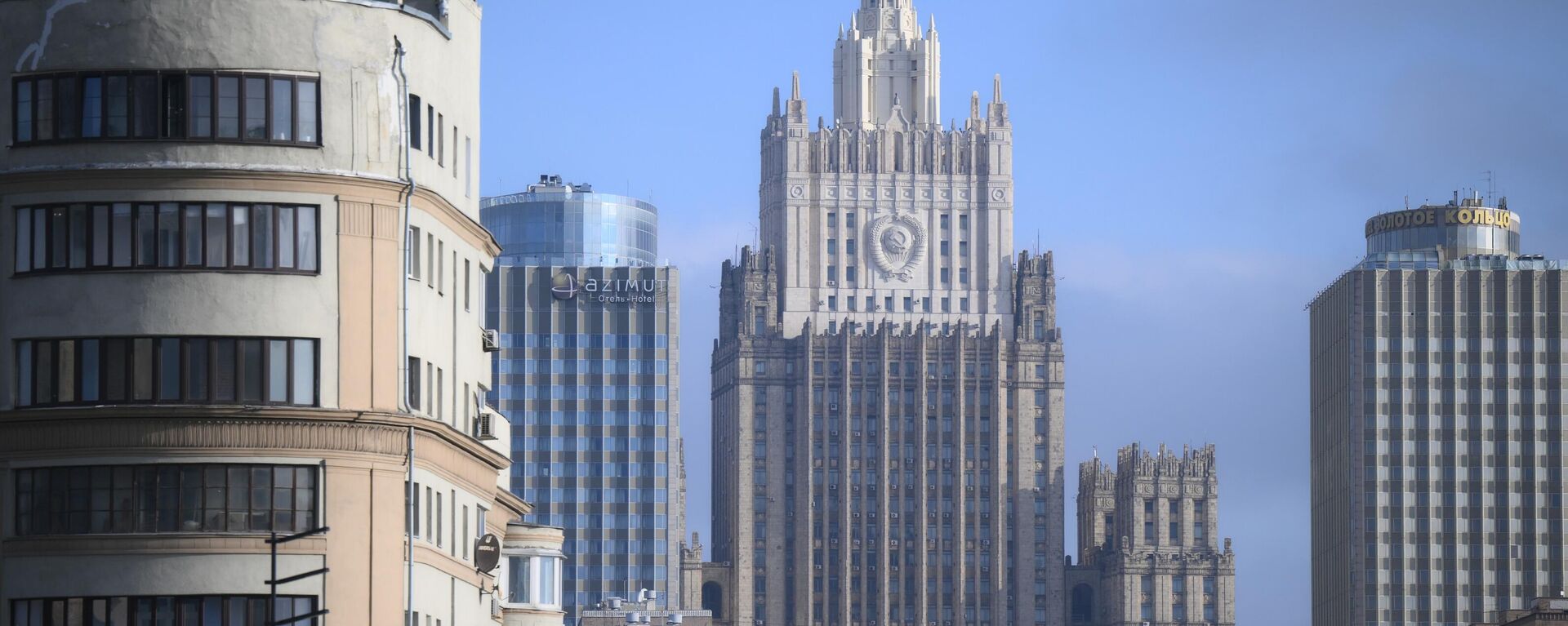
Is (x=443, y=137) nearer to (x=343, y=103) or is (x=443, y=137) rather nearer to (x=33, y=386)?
(x=343, y=103)

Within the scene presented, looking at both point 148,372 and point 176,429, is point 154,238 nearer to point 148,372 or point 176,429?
point 148,372

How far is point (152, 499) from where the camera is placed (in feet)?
208

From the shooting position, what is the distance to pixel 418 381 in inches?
2672

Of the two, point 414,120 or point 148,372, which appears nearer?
point 148,372

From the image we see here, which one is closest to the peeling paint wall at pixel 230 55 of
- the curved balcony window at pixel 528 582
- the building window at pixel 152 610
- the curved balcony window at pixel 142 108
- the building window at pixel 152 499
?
the curved balcony window at pixel 142 108

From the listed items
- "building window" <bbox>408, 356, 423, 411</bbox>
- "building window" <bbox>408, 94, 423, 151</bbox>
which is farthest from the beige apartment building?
"building window" <bbox>408, 94, 423, 151</bbox>

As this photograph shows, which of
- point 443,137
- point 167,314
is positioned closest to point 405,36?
point 443,137

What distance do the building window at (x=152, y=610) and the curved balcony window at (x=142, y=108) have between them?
9296 millimetres

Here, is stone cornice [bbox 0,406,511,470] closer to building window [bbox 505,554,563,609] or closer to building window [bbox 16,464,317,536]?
building window [bbox 16,464,317,536]

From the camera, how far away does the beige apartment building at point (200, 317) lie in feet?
208

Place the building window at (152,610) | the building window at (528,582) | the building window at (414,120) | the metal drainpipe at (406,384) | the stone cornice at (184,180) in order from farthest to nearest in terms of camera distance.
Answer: the building window at (528,582), the building window at (414,120), the metal drainpipe at (406,384), the stone cornice at (184,180), the building window at (152,610)

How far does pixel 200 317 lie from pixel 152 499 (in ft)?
12.4

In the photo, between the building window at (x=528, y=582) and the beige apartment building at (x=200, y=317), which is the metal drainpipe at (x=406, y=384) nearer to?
the beige apartment building at (x=200, y=317)

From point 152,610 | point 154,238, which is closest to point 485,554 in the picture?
point 152,610
